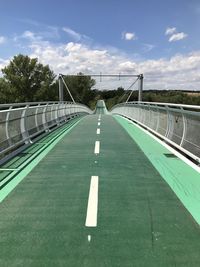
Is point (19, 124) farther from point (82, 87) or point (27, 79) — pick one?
point (82, 87)

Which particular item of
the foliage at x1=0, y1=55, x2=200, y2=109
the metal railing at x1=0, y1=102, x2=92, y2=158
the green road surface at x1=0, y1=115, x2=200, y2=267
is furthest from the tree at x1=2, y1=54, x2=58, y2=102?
the green road surface at x1=0, y1=115, x2=200, y2=267

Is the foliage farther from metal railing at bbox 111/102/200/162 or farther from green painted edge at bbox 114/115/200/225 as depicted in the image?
green painted edge at bbox 114/115/200/225

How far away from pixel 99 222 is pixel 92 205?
712mm

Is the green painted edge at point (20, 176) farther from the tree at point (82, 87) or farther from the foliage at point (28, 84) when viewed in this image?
the tree at point (82, 87)

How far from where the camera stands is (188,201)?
5523mm

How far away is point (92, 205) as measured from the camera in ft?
17.4

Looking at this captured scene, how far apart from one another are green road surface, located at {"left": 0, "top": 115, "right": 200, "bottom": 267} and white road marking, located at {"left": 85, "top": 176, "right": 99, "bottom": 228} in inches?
2.7

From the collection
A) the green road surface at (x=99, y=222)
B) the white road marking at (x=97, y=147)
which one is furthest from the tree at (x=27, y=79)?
the green road surface at (x=99, y=222)

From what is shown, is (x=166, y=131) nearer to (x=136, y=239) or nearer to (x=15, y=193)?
(x=15, y=193)

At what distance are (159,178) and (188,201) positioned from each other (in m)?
1.48

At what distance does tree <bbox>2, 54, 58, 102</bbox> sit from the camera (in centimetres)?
9288

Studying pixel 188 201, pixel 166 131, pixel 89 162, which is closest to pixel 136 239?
pixel 188 201

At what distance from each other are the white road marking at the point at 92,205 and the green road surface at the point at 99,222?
0.07m

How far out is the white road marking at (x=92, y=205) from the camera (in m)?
4.61
